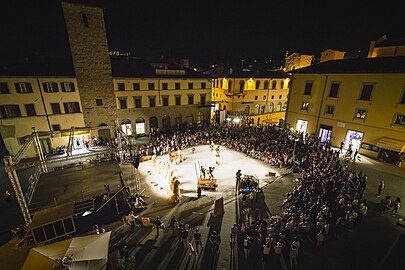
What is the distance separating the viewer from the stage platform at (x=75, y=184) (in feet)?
38.7

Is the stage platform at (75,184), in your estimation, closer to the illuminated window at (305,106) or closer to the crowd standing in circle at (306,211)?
the crowd standing in circle at (306,211)

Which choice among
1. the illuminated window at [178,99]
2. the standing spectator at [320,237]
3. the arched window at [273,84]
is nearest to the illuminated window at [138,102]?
the illuminated window at [178,99]

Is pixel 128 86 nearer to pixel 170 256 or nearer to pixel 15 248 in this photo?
pixel 15 248

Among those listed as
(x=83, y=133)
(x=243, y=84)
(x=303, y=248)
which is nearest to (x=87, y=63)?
(x=83, y=133)

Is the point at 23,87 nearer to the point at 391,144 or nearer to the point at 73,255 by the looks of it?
the point at 73,255

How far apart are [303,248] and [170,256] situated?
6794 millimetres

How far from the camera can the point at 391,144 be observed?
1783 centimetres

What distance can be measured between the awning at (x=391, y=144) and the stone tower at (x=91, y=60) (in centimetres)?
3089

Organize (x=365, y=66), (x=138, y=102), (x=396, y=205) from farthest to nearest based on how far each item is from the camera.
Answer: (x=138, y=102), (x=365, y=66), (x=396, y=205)

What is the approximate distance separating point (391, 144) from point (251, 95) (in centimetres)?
2202

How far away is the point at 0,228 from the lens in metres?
11.5

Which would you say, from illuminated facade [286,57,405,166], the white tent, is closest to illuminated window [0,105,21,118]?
the white tent

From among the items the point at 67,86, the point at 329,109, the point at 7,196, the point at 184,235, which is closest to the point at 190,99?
the point at 67,86

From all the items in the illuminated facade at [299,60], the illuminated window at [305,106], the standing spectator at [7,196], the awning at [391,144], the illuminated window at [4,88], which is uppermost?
the illuminated facade at [299,60]
